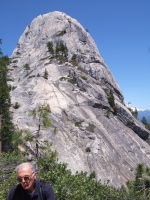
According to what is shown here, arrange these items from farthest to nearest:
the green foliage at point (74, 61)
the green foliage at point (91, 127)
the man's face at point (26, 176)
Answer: the green foliage at point (74, 61)
the green foliage at point (91, 127)
the man's face at point (26, 176)

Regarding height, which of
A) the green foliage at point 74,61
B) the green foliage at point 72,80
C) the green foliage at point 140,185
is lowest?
the green foliage at point 140,185

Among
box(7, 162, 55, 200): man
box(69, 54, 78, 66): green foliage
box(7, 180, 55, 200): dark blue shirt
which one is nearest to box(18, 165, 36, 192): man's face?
box(7, 162, 55, 200): man

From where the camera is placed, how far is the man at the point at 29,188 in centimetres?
466

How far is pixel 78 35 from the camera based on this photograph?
123 m

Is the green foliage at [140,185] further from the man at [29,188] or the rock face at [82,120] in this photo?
the man at [29,188]

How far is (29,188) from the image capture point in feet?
15.6

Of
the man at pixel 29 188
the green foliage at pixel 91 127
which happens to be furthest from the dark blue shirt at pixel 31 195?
the green foliage at pixel 91 127

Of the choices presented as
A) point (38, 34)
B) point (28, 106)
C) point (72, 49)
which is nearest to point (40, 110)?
point (28, 106)

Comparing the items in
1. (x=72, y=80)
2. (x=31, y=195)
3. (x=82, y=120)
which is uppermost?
(x=72, y=80)

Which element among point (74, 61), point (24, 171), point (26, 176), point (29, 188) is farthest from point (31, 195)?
point (74, 61)

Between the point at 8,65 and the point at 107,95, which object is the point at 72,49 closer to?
the point at 8,65

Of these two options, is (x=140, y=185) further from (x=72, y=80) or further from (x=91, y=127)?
(x=72, y=80)

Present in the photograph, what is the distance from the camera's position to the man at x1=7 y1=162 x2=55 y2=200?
4.66 meters

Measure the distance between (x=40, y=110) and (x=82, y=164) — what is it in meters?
26.5
